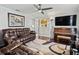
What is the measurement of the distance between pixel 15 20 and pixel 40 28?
50cm

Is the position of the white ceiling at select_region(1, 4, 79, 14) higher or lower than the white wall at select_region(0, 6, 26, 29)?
Result: higher

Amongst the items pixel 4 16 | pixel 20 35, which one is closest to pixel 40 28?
pixel 20 35

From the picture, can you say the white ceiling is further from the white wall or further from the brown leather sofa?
the brown leather sofa

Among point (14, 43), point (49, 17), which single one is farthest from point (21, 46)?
point (49, 17)

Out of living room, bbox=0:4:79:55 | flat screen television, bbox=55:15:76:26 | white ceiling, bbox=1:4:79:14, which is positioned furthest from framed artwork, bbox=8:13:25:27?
flat screen television, bbox=55:15:76:26

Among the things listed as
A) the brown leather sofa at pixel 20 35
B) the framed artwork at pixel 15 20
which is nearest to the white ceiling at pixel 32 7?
the framed artwork at pixel 15 20

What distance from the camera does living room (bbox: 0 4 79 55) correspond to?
6.49 ft

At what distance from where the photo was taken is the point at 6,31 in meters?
1.96

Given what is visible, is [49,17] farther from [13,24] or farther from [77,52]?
[77,52]

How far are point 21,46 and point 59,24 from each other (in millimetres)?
826

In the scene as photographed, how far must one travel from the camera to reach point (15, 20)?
2.05 m

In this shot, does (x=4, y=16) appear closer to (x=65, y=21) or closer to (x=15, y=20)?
(x=15, y=20)

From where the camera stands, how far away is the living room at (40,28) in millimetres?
1979

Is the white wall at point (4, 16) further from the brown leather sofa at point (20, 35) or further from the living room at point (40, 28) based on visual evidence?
the brown leather sofa at point (20, 35)
